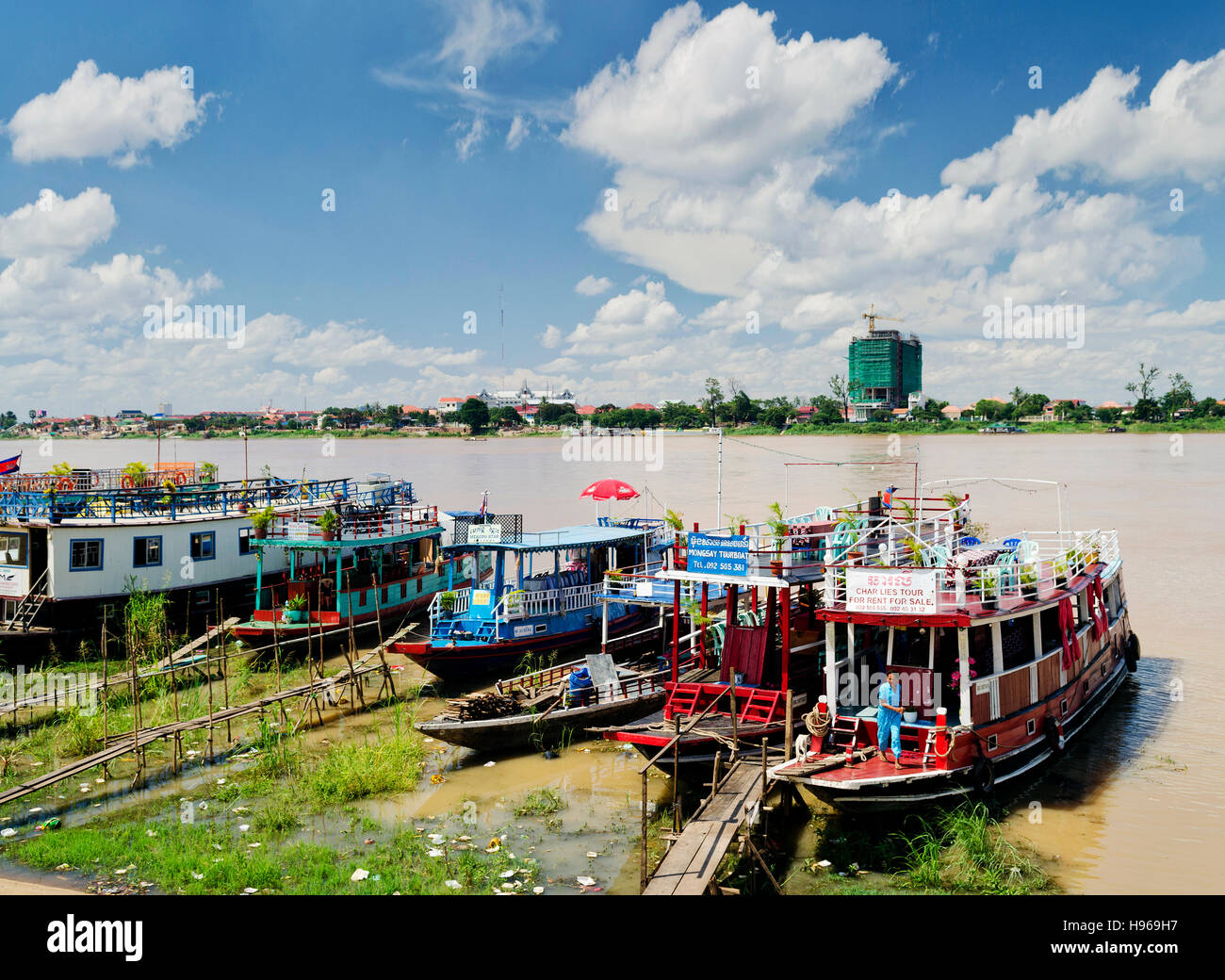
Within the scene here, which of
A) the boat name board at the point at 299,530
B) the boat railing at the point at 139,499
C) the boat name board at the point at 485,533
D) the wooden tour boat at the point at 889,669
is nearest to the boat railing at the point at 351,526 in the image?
the boat name board at the point at 299,530

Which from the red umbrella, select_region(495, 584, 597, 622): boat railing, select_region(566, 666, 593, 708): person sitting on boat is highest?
the red umbrella

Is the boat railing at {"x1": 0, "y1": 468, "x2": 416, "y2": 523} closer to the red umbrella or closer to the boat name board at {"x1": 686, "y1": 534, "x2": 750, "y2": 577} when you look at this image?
the red umbrella

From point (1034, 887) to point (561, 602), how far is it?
36.9 feet

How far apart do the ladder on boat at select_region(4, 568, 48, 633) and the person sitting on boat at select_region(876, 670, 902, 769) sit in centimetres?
1844

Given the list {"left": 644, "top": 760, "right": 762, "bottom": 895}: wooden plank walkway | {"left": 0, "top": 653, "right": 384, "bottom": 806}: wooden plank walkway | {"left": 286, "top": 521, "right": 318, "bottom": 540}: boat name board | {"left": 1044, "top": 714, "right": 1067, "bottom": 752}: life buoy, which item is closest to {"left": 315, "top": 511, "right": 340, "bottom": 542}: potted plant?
{"left": 286, "top": 521, "right": 318, "bottom": 540}: boat name board

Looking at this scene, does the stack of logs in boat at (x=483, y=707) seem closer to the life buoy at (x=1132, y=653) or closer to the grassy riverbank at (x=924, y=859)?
the grassy riverbank at (x=924, y=859)

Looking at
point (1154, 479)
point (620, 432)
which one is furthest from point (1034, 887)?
point (620, 432)

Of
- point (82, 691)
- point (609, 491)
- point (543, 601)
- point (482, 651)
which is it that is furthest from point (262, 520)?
point (609, 491)

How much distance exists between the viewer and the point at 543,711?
14.8 meters

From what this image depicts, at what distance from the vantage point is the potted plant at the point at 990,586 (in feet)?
38.5

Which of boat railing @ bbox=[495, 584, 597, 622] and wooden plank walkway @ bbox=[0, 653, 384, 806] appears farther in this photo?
boat railing @ bbox=[495, 584, 597, 622]

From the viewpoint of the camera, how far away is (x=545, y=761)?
14.3 metres

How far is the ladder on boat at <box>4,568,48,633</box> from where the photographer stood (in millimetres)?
19438
